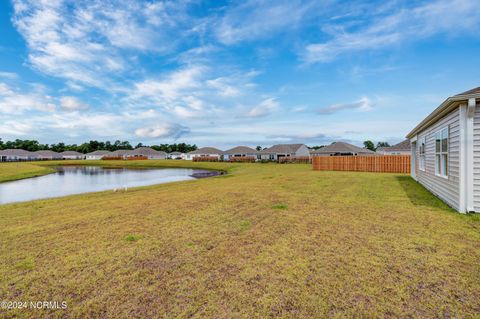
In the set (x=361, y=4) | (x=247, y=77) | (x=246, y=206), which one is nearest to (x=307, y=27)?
(x=361, y=4)

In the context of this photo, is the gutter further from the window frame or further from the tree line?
the tree line

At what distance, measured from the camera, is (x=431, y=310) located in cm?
290

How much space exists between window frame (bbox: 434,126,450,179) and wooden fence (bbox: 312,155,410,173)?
16577 mm

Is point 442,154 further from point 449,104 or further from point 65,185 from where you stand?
point 65,185

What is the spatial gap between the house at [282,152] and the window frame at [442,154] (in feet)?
185

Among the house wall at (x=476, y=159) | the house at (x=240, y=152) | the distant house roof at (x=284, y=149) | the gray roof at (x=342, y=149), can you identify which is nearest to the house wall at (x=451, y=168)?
the house wall at (x=476, y=159)

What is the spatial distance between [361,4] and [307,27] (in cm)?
519

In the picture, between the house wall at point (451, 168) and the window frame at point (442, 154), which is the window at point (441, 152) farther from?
the house wall at point (451, 168)

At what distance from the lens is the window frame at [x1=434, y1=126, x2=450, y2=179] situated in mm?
8845

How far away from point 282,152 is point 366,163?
136 ft

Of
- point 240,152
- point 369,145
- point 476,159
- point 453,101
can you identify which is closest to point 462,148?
point 476,159

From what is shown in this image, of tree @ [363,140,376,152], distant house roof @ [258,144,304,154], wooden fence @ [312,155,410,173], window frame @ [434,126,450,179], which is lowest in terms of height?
wooden fence @ [312,155,410,173]

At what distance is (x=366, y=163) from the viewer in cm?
2767

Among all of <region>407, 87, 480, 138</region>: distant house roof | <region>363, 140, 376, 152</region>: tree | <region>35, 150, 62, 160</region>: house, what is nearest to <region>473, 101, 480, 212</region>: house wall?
<region>407, 87, 480, 138</region>: distant house roof
